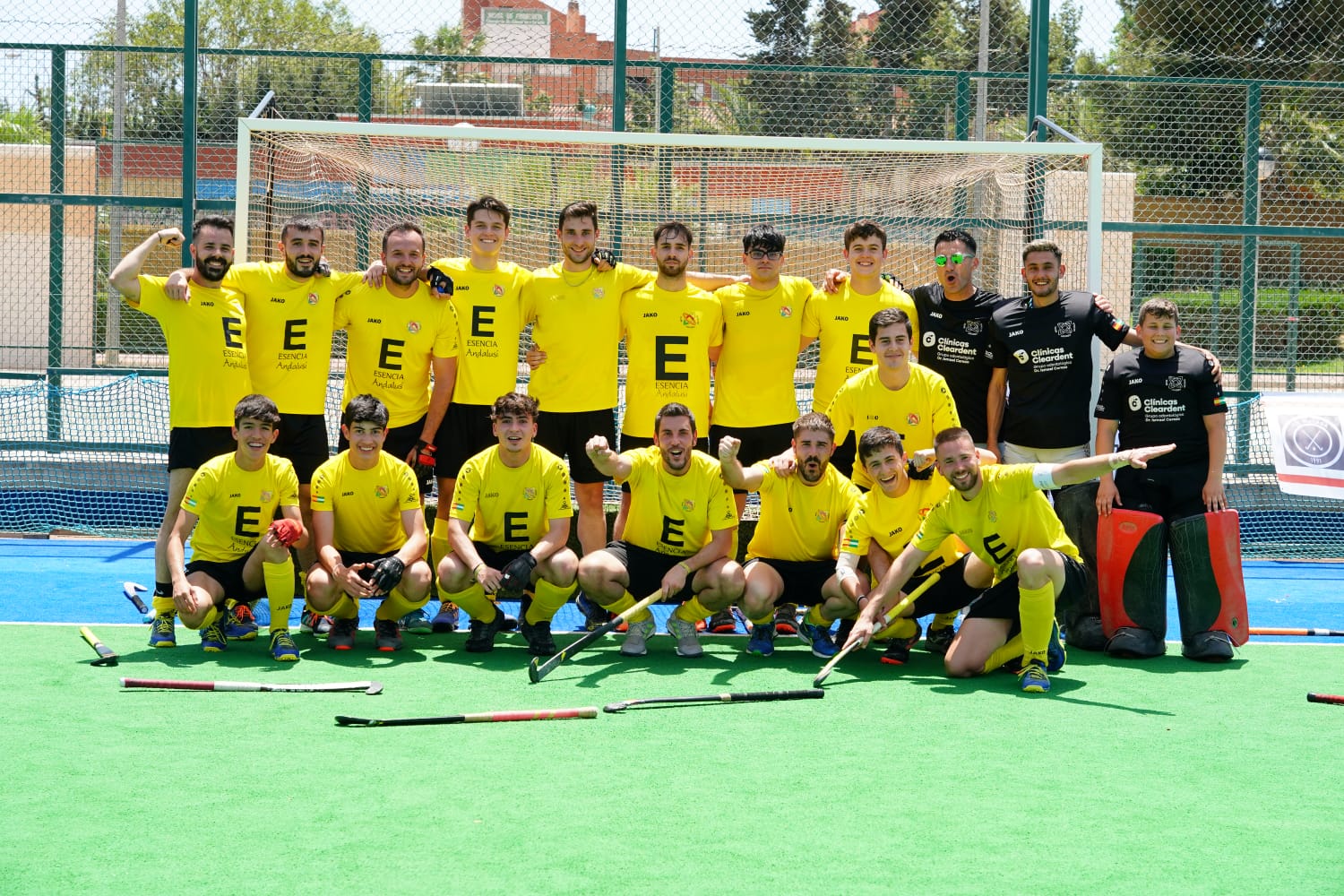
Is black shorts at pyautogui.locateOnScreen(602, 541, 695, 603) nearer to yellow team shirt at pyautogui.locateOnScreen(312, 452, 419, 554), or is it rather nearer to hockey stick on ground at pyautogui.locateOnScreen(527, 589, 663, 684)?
hockey stick on ground at pyautogui.locateOnScreen(527, 589, 663, 684)

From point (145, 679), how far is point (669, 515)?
2212mm

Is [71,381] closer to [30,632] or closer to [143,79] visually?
[143,79]

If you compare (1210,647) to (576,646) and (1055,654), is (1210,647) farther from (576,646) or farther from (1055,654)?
(576,646)

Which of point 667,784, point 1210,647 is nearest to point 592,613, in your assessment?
point 667,784

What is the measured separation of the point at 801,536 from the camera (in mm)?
5723

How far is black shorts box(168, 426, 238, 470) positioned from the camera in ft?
19.5

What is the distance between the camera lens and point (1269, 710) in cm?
465

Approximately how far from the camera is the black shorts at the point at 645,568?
223 inches

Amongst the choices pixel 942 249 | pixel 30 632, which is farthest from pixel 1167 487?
pixel 30 632

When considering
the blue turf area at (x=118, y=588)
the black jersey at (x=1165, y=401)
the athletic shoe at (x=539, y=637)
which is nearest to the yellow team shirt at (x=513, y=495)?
the athletic shoe at (x=539, y=637)

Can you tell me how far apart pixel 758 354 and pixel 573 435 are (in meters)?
0.97

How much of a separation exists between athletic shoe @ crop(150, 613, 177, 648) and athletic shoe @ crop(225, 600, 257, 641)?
23 centimetres

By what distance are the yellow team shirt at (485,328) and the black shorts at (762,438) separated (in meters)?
1.12

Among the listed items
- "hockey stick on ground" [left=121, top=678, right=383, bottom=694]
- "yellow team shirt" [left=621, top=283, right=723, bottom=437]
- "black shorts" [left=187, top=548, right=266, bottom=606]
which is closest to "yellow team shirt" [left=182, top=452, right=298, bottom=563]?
"black shorts" [left=187, top=548, right=266, bottom=606]
